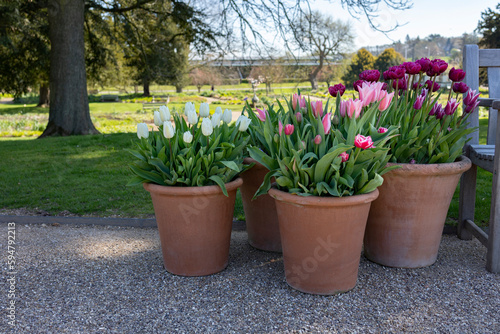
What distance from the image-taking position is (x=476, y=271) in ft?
8.70

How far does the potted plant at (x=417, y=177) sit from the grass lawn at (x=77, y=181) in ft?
3.50

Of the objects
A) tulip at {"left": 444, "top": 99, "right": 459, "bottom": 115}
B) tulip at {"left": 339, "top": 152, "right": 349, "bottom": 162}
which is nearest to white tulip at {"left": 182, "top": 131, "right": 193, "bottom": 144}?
tulip at {"left": 339, "top": 152, "right": 349, "bottom": 162}

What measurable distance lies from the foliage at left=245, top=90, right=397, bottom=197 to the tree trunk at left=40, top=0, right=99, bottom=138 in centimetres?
770

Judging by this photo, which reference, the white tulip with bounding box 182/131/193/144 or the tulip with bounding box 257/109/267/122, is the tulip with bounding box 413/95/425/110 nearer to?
the tulip with bounding box 257/109/267/122

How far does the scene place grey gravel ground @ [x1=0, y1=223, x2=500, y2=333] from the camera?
6.82 ft


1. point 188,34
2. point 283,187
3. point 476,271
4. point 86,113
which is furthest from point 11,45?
point 476,271

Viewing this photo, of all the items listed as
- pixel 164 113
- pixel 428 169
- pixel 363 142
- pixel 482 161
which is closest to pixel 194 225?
pixel 164 113

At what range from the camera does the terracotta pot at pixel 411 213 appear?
2.54 m

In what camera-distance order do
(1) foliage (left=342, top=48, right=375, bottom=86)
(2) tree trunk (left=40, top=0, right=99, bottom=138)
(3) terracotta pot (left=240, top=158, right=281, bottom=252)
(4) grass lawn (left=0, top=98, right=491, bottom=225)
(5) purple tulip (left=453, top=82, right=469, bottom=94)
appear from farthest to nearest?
(1) foliage (left=342, top=48, right=375, bottom=86)
(2) tree trunk (left=40, top=0, right=99, bottom=138)
(4) grass lawn (left=0, top=98, right=491, bottom=225)
(3) terracotta pot (left=240, top=158, right=281, bottom=252)
(5) purple tulip (left=453, top=82, right=469, bottom=94)

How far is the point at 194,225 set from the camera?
2.53 m

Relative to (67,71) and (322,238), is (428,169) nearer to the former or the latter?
(322,238)

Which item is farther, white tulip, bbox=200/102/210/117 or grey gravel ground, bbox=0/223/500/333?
white tulip, bbox=200/102/210/117

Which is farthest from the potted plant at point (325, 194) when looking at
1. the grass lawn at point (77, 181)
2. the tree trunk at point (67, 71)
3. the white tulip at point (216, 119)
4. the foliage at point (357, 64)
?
the foliage at point (357, 64)

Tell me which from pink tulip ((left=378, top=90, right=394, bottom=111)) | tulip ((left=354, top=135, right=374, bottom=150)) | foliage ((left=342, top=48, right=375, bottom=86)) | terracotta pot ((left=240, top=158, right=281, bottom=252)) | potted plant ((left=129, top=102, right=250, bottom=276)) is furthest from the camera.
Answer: foliage ((left=342, top=48, right=375, bottom=86))
